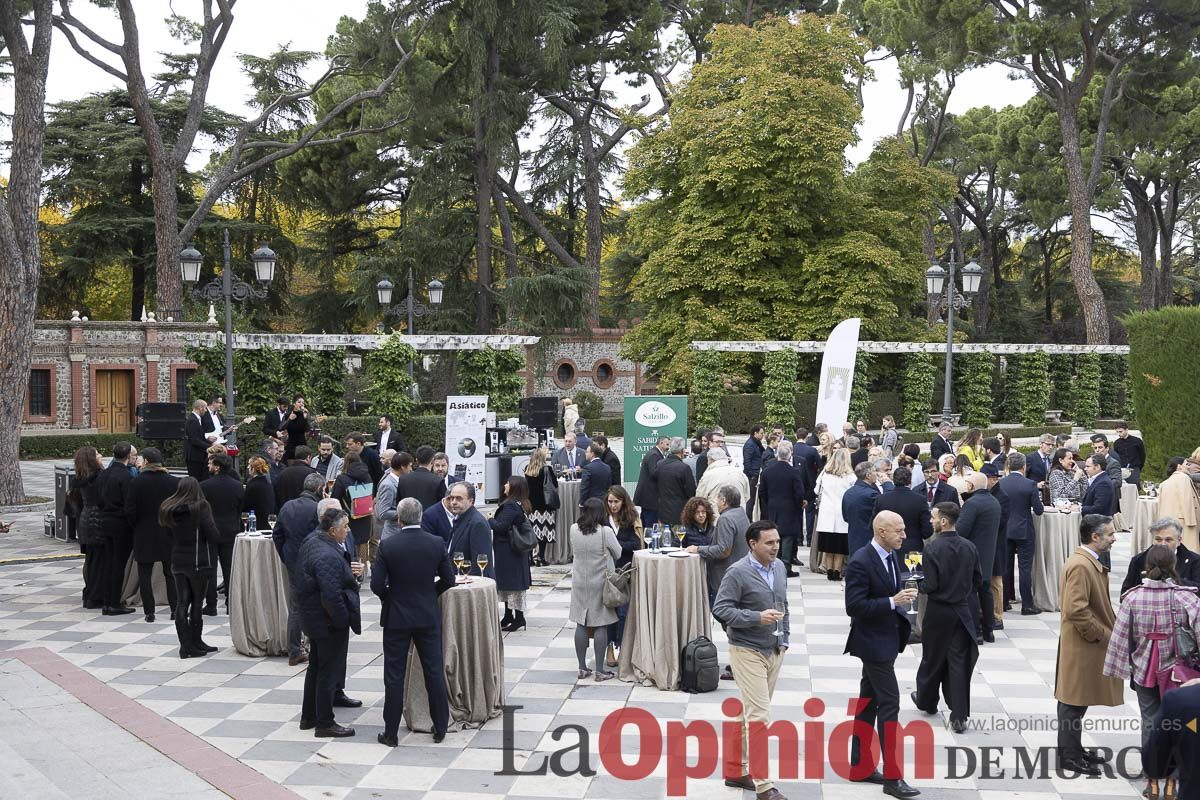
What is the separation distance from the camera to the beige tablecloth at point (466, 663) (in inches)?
304

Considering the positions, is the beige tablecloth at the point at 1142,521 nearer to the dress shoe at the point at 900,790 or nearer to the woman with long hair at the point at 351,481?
the dress shoe at the point at 900,790

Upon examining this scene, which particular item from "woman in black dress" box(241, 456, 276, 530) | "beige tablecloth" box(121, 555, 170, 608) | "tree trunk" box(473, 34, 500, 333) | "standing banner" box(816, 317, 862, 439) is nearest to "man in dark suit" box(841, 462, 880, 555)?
"woman in black dress" box(241, 456, 276, 530)

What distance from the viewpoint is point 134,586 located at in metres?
11.8

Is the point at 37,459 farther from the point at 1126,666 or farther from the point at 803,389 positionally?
the point at 1126,666

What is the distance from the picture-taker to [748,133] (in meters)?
33.2

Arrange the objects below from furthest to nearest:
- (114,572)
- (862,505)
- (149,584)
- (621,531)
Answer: (114,572), (149,584), (862,505), (621,531)

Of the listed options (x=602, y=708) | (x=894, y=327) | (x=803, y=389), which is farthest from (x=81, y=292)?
(x=602, y=708)

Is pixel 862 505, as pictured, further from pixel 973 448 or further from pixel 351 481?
pixel 351 481

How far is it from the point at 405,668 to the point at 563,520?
6991mm

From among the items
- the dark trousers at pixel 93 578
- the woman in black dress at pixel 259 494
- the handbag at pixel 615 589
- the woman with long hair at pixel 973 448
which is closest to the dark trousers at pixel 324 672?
the handbag at pixel 615 589

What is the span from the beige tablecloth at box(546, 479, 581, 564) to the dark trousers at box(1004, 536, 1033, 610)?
5237 millimetres

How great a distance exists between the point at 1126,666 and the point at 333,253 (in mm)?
40345

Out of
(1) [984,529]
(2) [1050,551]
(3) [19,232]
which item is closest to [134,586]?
(1) [984,529]

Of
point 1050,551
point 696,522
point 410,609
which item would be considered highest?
point 696,522
